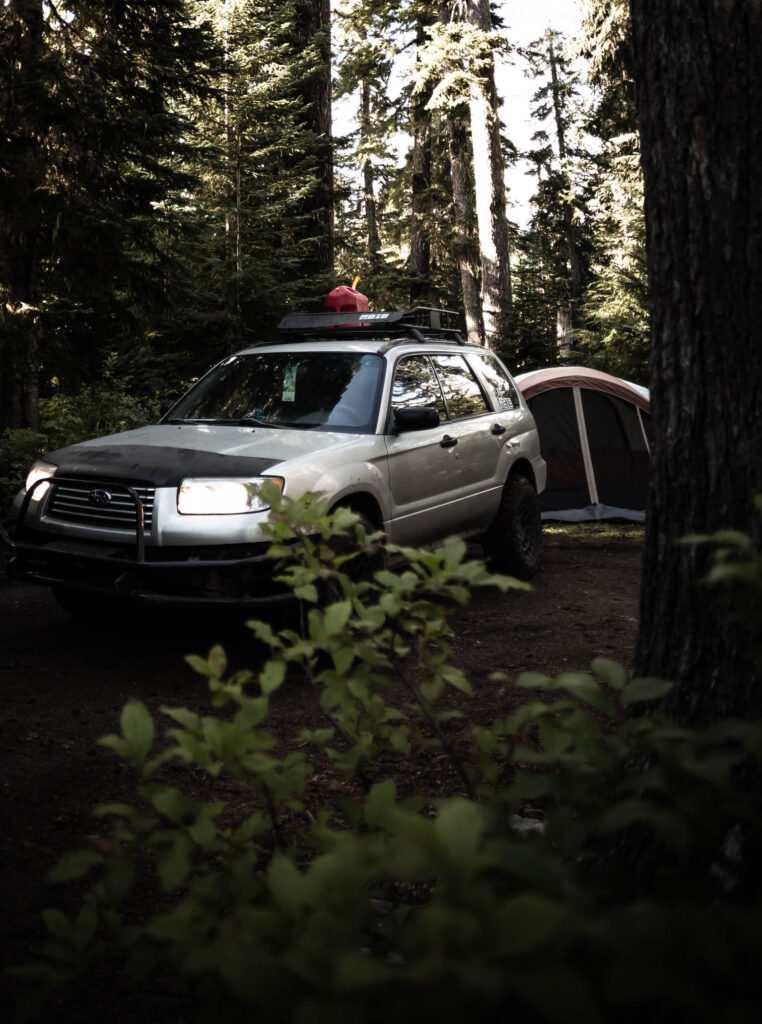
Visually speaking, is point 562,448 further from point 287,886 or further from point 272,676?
point 287,886

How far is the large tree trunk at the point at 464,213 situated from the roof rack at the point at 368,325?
12826 millimetres

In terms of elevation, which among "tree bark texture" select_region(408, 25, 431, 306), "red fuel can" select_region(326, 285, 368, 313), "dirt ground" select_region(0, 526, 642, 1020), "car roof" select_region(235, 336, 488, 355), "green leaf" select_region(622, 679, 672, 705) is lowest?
"dirt ground" select_region(0, 526, 642, 1020)

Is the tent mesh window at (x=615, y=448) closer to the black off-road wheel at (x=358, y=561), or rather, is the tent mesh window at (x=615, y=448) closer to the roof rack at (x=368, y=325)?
the roof rack at (x=368, y=325)

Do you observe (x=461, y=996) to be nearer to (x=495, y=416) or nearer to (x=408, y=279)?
(x=495, y=416)

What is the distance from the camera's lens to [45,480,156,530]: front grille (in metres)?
5.03

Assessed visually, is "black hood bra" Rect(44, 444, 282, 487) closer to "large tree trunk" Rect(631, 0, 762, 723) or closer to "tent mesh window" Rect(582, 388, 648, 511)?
"large tree trunk" Rect(631, 0, 762, 723)

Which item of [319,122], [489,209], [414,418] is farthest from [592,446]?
[319,122]

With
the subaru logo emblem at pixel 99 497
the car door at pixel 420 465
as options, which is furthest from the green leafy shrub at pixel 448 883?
the car door at pixel 420 465

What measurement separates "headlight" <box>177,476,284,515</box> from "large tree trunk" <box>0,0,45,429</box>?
18.1ft

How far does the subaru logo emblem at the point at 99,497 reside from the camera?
5.13 meters

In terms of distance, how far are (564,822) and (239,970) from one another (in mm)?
533

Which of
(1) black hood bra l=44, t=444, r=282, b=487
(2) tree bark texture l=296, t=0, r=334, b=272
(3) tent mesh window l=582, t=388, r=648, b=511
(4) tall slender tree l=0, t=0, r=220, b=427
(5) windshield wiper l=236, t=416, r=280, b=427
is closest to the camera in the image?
(1) black hood bra l=44, t=444, r=282, b=487

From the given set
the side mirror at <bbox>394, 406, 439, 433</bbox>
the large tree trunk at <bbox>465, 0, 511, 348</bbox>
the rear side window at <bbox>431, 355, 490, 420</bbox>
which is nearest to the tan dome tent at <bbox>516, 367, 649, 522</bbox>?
the rear side window at <bbox>431, 355, 490, 420</bbox>

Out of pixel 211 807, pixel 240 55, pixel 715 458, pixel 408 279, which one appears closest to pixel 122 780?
pixel 211 807
